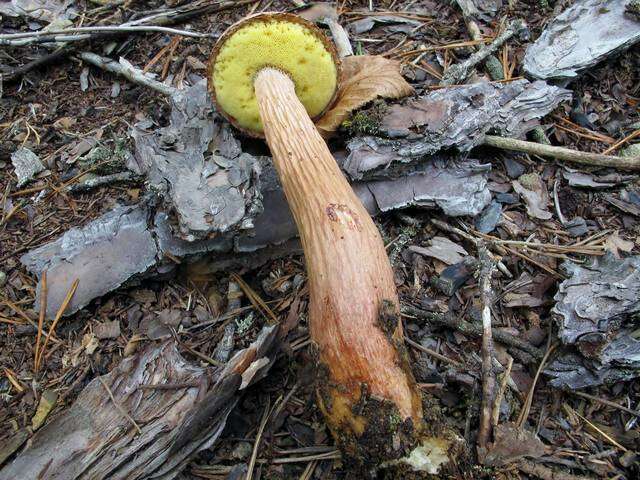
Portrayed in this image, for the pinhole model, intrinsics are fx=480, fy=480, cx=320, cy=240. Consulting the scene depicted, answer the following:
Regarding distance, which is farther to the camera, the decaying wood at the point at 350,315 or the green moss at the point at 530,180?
the green moss at the point at 530,180

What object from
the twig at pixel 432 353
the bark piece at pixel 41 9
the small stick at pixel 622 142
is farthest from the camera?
the bark piece at pixel 41 9

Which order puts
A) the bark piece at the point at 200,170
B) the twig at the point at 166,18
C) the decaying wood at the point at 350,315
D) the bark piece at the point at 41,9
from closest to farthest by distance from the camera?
the decaying wood at the point at 350,315
the bark piece at the point at 200,170
the twig at the point at 166,18
the bark piece at the point at 41,9

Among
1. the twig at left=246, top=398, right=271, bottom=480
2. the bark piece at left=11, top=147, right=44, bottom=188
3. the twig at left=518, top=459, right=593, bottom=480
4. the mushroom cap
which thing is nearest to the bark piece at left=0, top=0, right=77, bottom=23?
the bark piece at left=11, top=147, right=44, bottom=188

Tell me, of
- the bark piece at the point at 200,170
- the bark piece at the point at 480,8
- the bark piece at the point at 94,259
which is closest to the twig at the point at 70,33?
the bark piece at the point at 200,170

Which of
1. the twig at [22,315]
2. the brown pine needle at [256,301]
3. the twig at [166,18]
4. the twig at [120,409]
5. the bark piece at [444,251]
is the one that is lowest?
the bark piece at [444,251]

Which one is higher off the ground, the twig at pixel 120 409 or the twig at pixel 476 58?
the twig at pixel 476 58

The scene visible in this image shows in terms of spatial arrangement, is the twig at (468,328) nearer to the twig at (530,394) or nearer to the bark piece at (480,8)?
the twig at (530,394)

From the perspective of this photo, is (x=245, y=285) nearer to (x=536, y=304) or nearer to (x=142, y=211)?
(x=142, y=211)

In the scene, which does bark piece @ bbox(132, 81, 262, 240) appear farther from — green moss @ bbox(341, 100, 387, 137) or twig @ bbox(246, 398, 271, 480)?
twig @ bbox(246, 398, 271, 480)
